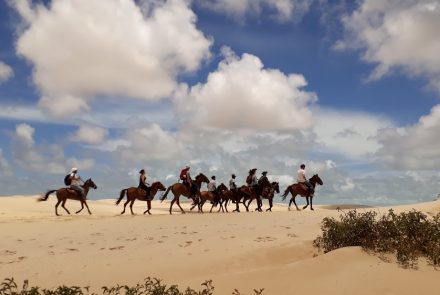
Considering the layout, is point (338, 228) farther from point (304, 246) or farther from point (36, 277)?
point (36, 277)

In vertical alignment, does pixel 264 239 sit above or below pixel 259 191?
below

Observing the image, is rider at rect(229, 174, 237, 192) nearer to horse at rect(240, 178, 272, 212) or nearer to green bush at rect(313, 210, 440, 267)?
horse at rect(240, 178, 272, 212)

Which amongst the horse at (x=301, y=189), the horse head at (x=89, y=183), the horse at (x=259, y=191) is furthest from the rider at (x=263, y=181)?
the horse head at (x=89, y=183)

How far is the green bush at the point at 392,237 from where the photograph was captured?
9.01m

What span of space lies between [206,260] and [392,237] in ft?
13.9

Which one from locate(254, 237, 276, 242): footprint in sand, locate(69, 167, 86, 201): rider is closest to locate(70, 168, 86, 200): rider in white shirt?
locate(69, 167, 86, 201): rider

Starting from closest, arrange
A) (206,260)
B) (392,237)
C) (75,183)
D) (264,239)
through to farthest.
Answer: (392,237), (206,260), (264,239), (75,183)

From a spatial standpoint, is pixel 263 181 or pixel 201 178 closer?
pixel 201 178

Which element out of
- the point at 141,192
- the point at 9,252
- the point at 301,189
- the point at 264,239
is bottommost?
the point at 9,252

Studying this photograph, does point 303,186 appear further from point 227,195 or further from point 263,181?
point 227,195

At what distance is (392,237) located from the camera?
991cm

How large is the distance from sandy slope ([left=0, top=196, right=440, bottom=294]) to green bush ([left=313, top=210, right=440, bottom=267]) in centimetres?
37

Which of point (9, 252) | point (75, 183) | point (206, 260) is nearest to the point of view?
point (206, 260)

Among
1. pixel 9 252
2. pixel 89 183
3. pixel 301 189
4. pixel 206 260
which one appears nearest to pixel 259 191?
pixel 301 189
